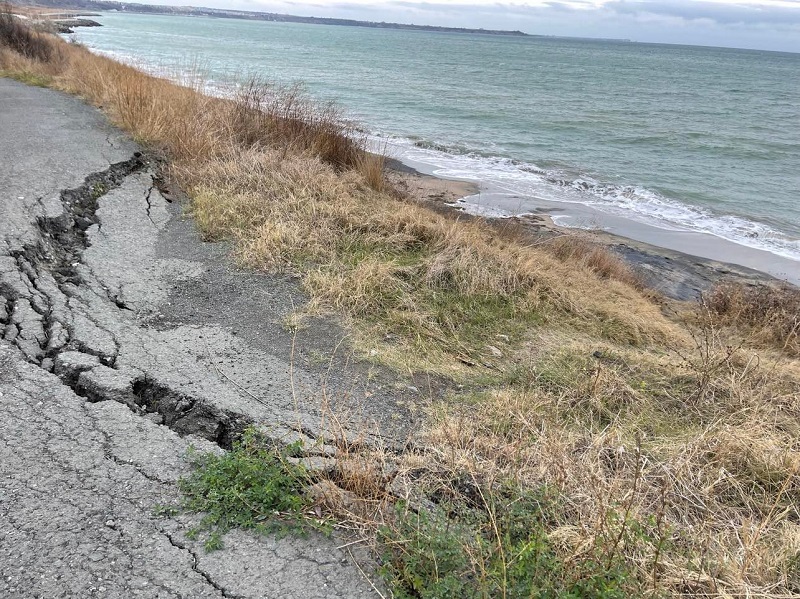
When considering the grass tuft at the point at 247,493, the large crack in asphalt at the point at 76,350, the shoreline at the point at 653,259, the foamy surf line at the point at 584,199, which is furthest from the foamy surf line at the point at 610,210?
the grass tuft at the point at 247,493

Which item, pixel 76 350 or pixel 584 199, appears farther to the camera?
pixel 584 199

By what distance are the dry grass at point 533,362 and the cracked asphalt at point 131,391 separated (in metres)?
0.42

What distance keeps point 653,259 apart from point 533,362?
6.79 metres

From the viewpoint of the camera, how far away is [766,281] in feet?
31.3

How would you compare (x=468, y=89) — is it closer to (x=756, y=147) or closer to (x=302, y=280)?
(x=756, y=147)

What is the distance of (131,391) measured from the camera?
10.5 feet

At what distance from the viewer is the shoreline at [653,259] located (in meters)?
9.28

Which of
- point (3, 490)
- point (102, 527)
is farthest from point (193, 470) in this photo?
point (3, 490)

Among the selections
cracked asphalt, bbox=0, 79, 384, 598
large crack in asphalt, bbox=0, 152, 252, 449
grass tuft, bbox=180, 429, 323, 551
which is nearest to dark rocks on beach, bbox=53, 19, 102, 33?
cracked asphalt, bbox=0, 79, 384, 598

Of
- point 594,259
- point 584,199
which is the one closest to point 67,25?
point 584,199

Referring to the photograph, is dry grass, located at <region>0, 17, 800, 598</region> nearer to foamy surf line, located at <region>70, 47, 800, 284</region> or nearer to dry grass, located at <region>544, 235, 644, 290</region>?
dry grass, located at <region>544, 235, 644, 290</region>

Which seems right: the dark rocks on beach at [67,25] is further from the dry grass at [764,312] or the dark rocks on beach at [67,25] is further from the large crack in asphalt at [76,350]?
the dry grass at [764,312]

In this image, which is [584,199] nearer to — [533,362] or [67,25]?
[533,362]

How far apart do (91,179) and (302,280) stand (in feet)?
10.3
